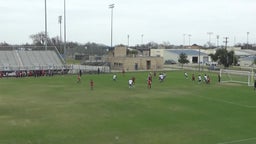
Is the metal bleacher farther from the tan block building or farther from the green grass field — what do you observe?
the green grass field

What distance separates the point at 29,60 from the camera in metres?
67.9

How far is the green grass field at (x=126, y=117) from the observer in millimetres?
18250

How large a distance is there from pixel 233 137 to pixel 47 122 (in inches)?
426

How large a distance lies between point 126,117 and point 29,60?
48481 mm

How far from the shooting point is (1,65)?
63.3m

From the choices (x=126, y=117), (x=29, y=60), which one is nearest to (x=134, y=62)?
(x=29, y=60)

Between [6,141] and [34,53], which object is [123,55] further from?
[6,141]

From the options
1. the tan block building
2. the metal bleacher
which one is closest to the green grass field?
the metal bleacher

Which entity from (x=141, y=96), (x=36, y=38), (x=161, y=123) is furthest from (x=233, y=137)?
(x=36, y=38)

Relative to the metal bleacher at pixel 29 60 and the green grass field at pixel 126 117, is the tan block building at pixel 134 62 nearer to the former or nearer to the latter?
the metal bleacher at pixel 29 60

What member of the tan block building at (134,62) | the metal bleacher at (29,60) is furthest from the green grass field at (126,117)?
the tan block building at (134,62)

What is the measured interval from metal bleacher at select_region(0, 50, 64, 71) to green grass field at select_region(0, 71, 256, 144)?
27.5 m

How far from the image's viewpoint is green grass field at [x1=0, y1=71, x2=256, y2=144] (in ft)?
59.9

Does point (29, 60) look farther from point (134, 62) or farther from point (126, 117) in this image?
point (126, 117)
